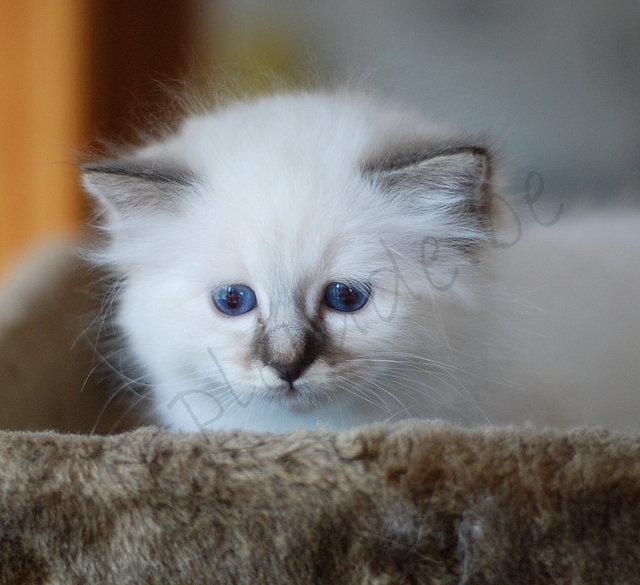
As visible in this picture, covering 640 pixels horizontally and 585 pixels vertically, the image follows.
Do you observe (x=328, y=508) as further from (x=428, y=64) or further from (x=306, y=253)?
(x=428, y=64)

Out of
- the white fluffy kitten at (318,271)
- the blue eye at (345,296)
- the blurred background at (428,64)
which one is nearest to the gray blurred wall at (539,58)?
the blurred background at (428,64)

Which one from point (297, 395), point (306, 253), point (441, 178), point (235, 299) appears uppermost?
point (441, 178)

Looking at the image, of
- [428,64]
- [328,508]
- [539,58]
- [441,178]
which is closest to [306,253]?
[441,178]

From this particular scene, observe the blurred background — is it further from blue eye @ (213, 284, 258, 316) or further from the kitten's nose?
the kitten's nose

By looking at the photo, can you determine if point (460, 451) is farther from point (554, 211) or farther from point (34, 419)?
point (554, 211)

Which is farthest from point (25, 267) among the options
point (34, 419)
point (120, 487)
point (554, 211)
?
point (554, 211)

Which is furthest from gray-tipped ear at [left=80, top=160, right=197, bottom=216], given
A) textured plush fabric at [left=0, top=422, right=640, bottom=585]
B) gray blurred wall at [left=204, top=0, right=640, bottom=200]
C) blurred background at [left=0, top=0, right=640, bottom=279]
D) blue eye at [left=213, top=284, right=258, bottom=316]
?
gray blurred wall at [left=204, top=0, right=640, bottom=200]
